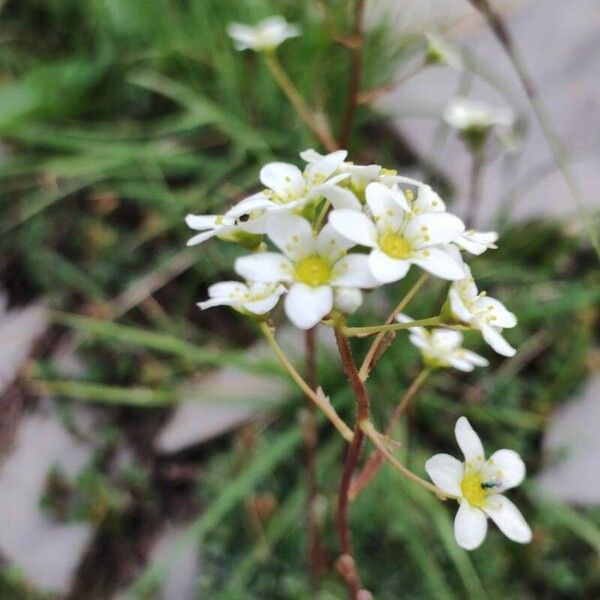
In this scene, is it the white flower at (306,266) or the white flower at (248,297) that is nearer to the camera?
the white flower at (306,266)

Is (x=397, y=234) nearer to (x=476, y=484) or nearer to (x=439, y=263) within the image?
(x=439, y=263)

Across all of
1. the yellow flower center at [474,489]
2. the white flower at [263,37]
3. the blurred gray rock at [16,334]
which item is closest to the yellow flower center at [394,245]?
the yellow flower center at [474,489]

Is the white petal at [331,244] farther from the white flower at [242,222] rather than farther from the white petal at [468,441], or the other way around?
the white petal at [468,441]

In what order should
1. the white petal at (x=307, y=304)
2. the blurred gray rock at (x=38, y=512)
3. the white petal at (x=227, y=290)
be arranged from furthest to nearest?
the blurred gray rock at (x=38, y=512)
the white petal at (x=227, y=290)
the white petal at (x=307, y=304)

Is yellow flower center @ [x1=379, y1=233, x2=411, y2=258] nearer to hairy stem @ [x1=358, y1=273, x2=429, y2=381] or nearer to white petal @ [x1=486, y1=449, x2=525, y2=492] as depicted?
hairy stem @ [x1=358, y1=273, x2=429, y2=381]

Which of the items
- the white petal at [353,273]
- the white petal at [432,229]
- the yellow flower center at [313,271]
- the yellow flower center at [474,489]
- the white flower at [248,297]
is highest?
the white petal at [432,229]

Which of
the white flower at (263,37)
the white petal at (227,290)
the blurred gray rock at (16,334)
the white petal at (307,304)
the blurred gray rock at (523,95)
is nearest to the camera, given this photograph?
the white petal at (307,304)

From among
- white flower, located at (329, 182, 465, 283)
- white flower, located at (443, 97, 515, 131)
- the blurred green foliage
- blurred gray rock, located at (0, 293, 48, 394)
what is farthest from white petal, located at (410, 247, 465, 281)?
blurred gray rock, located at (0, 293, 48, 394)
